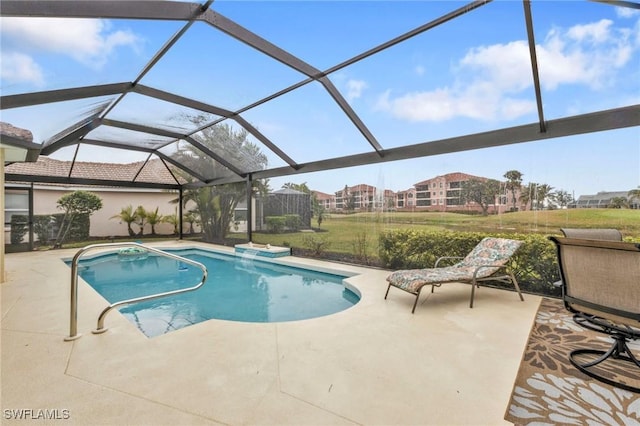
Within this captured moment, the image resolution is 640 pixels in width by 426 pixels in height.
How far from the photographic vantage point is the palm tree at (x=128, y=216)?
13.7m

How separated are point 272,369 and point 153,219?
13.7 meters

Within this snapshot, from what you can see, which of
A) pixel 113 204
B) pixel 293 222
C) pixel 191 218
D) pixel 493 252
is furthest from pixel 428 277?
pixel 113 204

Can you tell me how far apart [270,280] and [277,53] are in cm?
485

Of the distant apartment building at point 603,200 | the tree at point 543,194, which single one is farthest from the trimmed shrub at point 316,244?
the distant apartment building at point 603,200

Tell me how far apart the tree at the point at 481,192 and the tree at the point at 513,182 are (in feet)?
0.65

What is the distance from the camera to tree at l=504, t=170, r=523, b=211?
5554 mm

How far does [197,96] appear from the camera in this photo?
6.30 m

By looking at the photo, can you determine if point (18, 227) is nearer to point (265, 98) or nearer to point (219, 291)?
point (219, 291)

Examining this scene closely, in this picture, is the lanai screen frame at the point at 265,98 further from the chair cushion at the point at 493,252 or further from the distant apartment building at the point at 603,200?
the chair cushion at the point at 493,252

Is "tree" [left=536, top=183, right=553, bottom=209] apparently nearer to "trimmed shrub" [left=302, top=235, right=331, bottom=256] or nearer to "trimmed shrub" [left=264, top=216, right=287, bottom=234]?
"trimmed shrub" [left=302, top=235, right=331, bottom=256]

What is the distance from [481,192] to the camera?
19.9 feet

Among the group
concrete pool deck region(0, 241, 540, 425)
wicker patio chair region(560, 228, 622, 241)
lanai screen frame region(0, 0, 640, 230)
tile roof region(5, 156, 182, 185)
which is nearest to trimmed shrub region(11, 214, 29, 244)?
tile roof region(5, 156, 182, 185)

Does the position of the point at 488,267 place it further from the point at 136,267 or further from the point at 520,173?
the point at 136,267

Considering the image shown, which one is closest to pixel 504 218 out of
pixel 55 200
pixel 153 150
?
pixel 153 150
